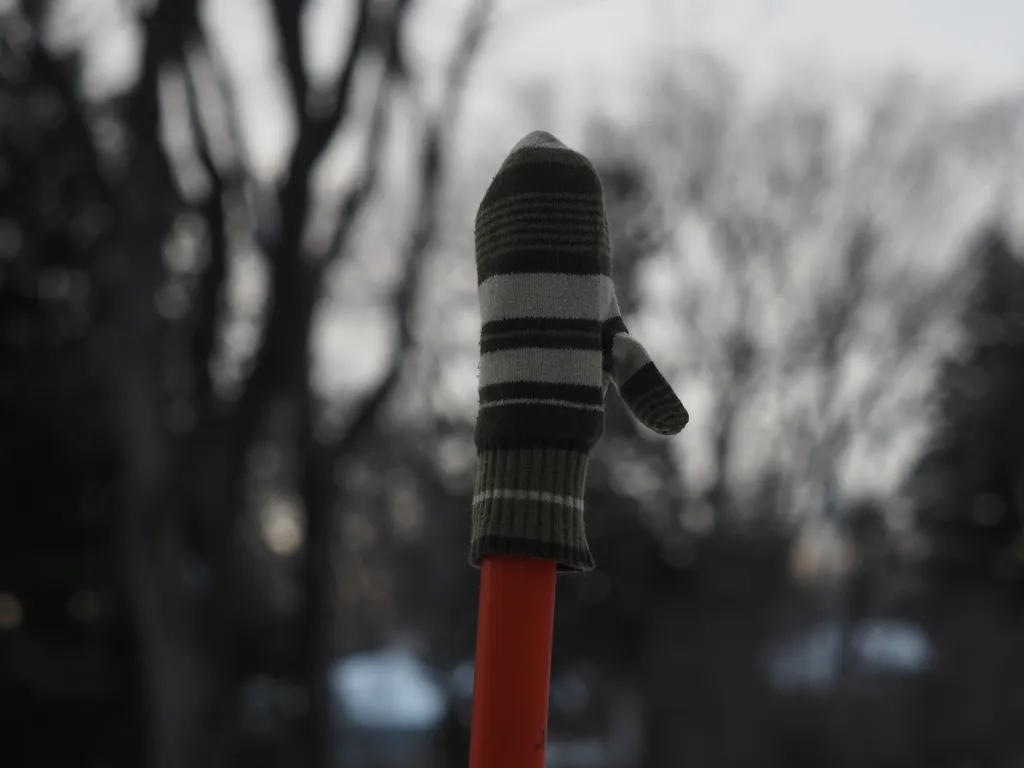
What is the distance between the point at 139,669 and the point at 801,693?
5.96 metres

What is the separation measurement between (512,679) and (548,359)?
419 millimetres

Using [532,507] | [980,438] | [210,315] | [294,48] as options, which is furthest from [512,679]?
[980,438]

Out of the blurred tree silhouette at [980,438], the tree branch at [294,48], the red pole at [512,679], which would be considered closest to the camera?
the red pole at [512,679]

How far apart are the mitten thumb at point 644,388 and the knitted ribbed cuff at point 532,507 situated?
104 millimetres

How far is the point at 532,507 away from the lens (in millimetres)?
1655

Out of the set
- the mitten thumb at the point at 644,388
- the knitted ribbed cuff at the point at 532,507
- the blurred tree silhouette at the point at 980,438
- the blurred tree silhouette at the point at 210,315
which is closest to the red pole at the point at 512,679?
the knitted ribbed cuff at the point at 532,507

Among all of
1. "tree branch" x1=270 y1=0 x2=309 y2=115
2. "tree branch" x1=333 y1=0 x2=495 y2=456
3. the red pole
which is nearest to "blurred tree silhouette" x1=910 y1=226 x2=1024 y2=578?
"tree branch" x1=333 y1=0 x2=495 y2=456

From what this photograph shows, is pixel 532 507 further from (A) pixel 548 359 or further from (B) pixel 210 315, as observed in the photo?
Result: (B) pixel 210 315

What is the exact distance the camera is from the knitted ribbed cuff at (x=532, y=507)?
1.63m

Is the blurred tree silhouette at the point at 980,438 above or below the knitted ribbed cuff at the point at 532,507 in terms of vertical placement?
above

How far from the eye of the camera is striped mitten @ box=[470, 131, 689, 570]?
1677 millimetres

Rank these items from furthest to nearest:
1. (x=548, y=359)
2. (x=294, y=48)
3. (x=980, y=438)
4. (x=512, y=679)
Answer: (x=980, y=438) → (x=294, y=48) → (x=548, y=359) → (x=512, y=679)

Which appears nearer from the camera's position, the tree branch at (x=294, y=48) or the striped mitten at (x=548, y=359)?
the striped mitten at (x=548, y=359)

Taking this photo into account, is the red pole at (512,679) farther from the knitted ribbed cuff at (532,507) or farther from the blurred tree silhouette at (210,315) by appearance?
the blurred tree silhouette at (210,315)
